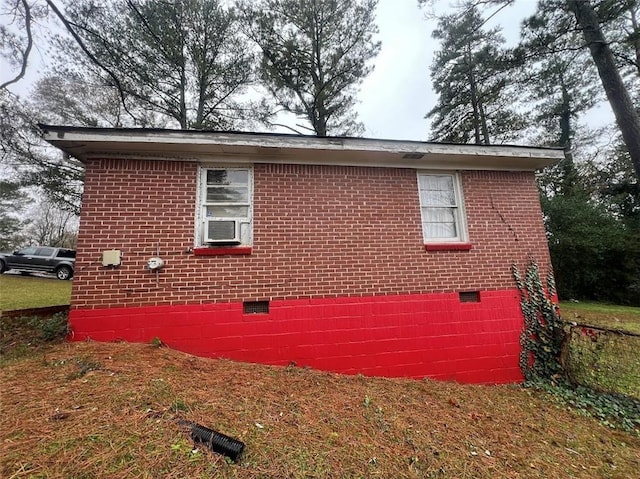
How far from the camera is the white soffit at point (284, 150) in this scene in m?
4.00

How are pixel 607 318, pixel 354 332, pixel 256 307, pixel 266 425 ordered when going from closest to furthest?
pixel 266 425, pixel 256 307, pixel 354 332, pixel 607 318

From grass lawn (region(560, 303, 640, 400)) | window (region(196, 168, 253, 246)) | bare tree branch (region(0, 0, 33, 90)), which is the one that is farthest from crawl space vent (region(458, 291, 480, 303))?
bare tree branch (region(0, 0, 33, 90))

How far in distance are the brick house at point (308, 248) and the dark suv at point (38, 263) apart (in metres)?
14.5

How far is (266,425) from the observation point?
8.65ft

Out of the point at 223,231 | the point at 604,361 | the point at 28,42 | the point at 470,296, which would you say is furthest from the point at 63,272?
the point at 604,361

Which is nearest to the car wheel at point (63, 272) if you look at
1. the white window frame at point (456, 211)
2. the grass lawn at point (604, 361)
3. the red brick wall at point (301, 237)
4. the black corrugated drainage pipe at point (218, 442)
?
the red brick wall at point (301, 237)

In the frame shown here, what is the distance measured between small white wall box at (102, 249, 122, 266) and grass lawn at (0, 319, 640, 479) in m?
1.07

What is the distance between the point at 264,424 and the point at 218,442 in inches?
21.6

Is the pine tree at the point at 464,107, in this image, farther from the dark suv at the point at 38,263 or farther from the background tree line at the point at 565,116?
the dark suv at the point at 38,263

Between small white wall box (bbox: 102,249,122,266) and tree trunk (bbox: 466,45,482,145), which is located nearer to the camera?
small white wall box (bbox: 102,249,122,266)

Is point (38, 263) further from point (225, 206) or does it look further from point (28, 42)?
point (225, 206)

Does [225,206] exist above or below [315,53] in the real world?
below

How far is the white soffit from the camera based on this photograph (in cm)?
400

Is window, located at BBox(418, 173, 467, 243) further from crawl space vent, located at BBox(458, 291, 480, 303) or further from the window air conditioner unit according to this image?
the window air conditioner unit
